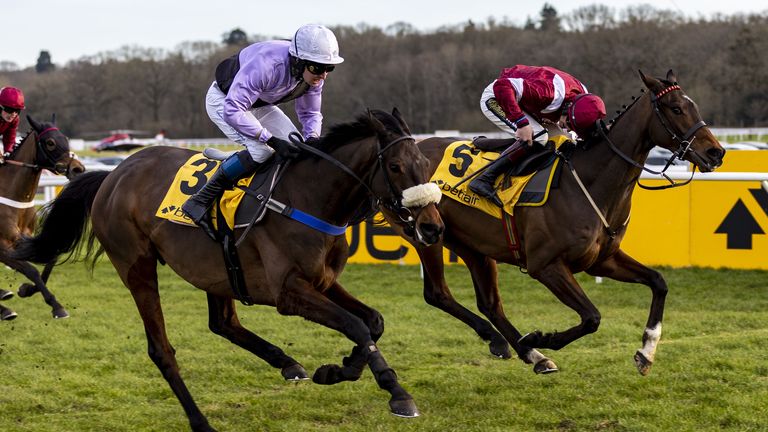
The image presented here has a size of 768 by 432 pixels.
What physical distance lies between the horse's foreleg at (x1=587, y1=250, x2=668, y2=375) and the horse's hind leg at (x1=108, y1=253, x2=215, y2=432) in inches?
87.6

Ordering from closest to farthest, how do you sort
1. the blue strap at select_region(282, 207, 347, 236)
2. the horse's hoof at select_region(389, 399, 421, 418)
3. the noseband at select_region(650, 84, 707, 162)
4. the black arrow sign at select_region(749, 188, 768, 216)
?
the horse's hoof at select_region(389, 399, 421, 418) < the blue strap at select_region(282, 207, 347, 236) < the noseband at select_region(650, 84, 707, 162) < the black arrow sign at select_region(749, 188, 768, 216)

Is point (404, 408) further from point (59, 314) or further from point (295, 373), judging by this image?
point (59, 314)

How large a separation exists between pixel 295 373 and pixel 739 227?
569cm

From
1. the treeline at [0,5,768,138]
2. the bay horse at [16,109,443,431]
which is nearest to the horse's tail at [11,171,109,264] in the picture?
the bay horse at [16,109,443,431]

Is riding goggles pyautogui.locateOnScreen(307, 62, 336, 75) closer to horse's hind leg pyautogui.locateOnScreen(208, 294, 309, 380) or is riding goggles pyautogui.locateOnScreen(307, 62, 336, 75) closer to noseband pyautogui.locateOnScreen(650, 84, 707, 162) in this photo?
horse's hind leg pyautogui.locateOnScreen(208, 294, 309, 380)

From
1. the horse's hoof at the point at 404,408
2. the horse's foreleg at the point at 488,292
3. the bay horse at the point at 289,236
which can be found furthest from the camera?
the horse's foreleg at the point at 488,292

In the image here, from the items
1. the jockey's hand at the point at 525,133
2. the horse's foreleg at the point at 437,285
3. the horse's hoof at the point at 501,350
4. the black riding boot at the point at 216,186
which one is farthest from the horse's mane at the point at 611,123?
the black riding boot at the point at 216,186

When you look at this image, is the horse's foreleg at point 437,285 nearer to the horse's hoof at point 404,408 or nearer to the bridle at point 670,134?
the bridle at point 670,134

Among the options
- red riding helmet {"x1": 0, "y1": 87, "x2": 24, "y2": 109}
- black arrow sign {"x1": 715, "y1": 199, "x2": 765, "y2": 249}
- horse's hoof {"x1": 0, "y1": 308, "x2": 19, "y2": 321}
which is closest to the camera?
horse's hoof {"x1": 0, "y1": 308, "x2": 19, "y2": 321}

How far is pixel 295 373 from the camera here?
4793mm

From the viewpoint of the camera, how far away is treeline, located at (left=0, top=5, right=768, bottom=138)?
44.5 m

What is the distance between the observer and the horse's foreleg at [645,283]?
4.95m

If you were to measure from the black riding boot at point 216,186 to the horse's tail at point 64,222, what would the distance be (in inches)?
42.3

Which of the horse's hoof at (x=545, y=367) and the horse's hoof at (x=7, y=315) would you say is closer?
the horse's hoof at (x=545, y=367)
